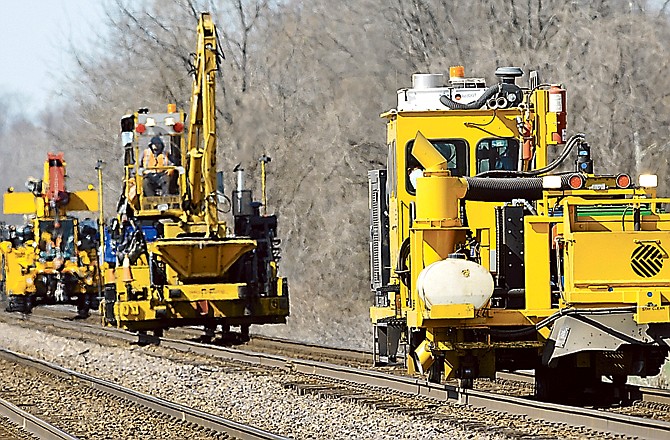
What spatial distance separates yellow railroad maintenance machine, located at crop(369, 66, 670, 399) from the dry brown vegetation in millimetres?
9649

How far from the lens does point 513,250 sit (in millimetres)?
11117

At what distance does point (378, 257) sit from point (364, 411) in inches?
61.4

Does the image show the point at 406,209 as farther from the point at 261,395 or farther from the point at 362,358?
the point at 362,358

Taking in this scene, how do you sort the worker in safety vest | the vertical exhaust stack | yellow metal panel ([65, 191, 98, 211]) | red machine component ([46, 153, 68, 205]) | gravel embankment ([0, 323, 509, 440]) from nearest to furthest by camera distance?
gravel embankment ([0, 323, 509, 440]), the vertical exhaust stack, the worker in safety vest, red machine component ([46, 153, 68, 205]), yellow metal panel ([65, 191, 98, 211])

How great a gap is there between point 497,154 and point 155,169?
1014 centimetres

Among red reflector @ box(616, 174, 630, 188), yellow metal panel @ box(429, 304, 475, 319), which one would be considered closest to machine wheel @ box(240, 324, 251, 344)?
red reflector @ box(616, 174, 630, 188)

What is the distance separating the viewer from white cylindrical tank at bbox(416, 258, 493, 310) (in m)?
10.3

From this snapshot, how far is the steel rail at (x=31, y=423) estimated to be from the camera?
466 inches

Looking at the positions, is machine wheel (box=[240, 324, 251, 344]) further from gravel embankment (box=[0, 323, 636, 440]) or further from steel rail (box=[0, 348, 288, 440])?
steel rail (box=[0, 348, 288, 440])

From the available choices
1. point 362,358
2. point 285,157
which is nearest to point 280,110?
point 285,157

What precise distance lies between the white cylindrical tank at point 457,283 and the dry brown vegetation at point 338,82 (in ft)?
37.3

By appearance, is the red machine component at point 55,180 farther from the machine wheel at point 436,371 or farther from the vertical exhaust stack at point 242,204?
the machine wheel at point 436,371

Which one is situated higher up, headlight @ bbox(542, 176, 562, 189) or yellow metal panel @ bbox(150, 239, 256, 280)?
headlight @ bbox(542, 176, 562, 189)

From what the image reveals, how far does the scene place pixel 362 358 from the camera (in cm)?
1814
